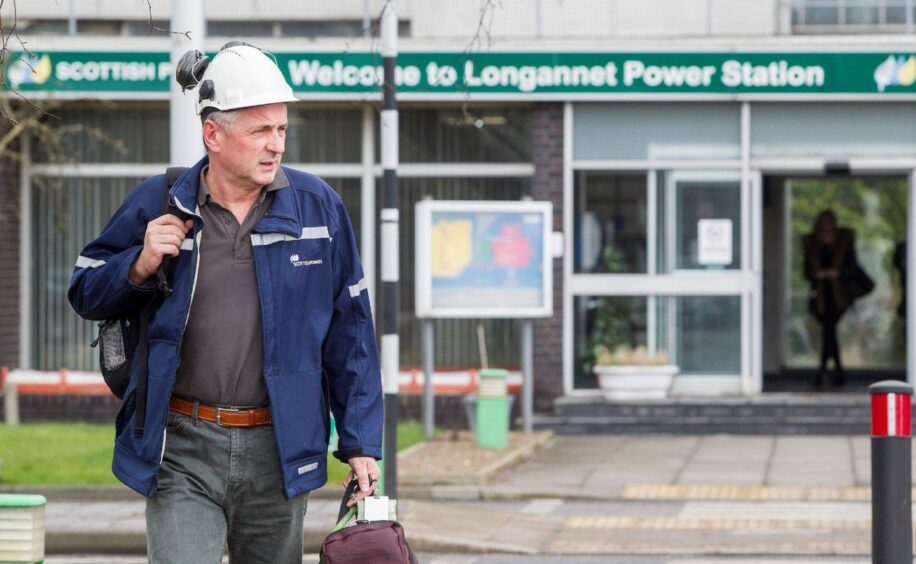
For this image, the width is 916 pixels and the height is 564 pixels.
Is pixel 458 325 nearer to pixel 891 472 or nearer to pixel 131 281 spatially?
pixel 891 472

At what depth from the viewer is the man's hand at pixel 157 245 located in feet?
13.0

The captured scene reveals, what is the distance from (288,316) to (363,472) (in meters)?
0.44

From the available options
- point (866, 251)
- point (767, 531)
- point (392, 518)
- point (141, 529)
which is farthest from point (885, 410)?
point (866, 251)

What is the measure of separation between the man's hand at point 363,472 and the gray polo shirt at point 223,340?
295 mm

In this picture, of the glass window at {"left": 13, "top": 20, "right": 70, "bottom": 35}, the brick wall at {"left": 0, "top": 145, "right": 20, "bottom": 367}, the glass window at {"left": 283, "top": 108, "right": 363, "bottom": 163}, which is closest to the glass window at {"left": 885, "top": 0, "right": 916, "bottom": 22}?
the glass window at {"left": 283, "top": 108, "right": 363, "bottom": 163}

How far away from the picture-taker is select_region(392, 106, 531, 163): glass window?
16.9 meters

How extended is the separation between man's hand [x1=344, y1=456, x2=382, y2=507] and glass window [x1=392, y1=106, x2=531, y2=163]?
12771 mm

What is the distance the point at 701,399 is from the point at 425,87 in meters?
4.03

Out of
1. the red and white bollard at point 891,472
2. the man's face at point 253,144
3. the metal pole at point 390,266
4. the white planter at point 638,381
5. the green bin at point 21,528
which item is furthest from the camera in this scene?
the white planter at point 638,381

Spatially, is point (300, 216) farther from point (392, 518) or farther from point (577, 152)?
point (577, 152)

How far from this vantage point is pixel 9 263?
1722cm

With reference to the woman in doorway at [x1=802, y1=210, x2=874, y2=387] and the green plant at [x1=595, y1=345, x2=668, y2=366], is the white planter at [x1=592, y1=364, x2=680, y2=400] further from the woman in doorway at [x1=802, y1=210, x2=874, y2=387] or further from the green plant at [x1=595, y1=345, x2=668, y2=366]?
the woman in doorway at [x1=802, y1=210, x2=874, y2=387]

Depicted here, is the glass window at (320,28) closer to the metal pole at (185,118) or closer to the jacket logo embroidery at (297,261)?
the metal pole at (185,118)

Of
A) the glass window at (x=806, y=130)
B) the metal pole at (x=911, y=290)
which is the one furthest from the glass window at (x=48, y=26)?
the metal pole at (x=911, y=290)
